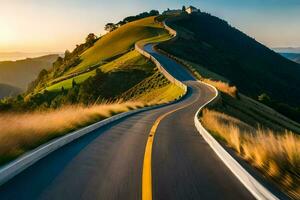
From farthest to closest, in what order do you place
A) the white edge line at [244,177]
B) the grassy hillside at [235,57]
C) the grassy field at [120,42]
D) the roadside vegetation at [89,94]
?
1. the grassy field at [120,42]
2. the grassy hillside at [235,57]
3. the roadside vegetation at [89,94]
4. the white edge line at [244,177]

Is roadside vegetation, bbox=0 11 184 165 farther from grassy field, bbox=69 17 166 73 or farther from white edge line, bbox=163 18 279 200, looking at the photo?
white edge line, bbox=163 18 279 200

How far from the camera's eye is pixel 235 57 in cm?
14338

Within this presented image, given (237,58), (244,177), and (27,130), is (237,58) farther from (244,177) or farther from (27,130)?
(244,177)

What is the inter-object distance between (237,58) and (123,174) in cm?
13817

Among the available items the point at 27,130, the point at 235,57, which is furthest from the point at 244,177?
the point at 235,57

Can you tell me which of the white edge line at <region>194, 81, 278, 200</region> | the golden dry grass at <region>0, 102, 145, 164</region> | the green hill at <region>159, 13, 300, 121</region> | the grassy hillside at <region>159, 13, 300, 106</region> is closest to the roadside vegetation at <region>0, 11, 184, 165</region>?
the golden dry grass at <region>0, 102, 145, 164</region>

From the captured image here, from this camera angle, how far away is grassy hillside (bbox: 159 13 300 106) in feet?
375

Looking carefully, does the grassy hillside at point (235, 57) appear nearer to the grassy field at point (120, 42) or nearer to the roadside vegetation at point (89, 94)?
the grassy field at point (120, 42)

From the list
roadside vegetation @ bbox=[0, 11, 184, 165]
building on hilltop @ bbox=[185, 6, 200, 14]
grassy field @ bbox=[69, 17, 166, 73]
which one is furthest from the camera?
building on hilltop @ bbox=[185, 6, 200, 14]

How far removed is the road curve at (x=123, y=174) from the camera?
7518 millimetres

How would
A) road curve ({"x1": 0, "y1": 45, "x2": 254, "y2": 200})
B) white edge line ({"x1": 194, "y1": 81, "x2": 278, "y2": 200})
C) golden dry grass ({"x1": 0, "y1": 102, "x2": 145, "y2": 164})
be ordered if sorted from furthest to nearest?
golden dry grass ({"x1": 0, "y1": 102, "x2": 145, "y2": 164})
road curve ({"x1": 0, "y1": 45, "x2": 254, "y2": 200})
white edge line ({"x1": 194, "y1": 81, "x2": 278, "y2": 200})

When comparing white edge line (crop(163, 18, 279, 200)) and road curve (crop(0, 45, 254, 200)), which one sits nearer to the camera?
white edge line (crop(163, 18, 279, 200))

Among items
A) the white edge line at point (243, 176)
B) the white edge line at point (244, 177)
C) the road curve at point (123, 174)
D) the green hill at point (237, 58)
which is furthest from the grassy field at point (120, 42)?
the white edge line at point (244, 177)

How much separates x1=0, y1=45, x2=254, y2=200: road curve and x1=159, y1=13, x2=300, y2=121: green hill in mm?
61371
